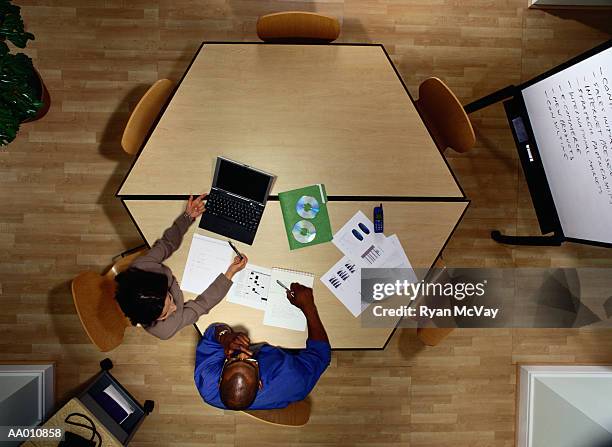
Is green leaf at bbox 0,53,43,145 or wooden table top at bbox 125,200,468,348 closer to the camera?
green leaf at bbox 0,53,43,145

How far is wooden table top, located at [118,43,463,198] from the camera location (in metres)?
2.28

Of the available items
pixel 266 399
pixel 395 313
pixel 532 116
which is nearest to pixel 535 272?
pixel 532 116

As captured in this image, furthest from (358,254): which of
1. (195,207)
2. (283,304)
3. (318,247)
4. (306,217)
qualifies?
(195,207)

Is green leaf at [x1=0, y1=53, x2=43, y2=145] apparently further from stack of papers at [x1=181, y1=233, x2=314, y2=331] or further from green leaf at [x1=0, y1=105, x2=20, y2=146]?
stack of papers at [x1=181, y1=233, x2=314, y2=331]

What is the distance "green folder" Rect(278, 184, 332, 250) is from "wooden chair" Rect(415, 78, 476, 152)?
0.62 metres

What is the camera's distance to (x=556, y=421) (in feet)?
9.66

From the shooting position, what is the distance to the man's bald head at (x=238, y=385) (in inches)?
80.4

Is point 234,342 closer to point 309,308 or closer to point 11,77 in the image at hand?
Result: point 309,308

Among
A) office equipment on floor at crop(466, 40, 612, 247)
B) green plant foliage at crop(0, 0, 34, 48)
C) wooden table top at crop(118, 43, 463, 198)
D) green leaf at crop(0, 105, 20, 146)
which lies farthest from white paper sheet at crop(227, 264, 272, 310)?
office equipment on floor at crop(466, 40, 612, 247)

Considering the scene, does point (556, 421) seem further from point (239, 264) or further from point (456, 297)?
point (239, 264)

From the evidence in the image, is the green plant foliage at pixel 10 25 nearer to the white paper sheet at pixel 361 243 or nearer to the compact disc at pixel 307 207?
the compact disc at pixel 307 207

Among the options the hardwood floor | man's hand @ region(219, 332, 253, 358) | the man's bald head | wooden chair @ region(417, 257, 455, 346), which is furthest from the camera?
the hardwood floor

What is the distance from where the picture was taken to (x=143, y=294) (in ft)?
7.34

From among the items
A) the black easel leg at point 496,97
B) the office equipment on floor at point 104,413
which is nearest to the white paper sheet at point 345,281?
the black easel leg at point 496,97
